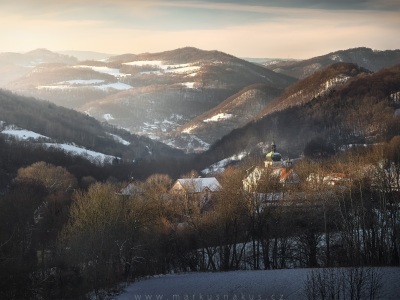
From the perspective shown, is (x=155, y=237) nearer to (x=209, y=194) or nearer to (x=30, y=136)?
(x=209, y=194)

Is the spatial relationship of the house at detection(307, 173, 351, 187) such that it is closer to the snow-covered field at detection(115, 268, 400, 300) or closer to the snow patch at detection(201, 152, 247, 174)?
the snow-covered field at detection(115, 268, 400, 300)

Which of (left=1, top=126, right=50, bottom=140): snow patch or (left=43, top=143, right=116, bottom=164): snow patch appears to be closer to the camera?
(left=43, top=143, right=116, bottom=164): snow patch

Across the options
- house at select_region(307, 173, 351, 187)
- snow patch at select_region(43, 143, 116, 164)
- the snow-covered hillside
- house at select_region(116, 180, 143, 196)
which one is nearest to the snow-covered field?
house at select_region(307, 173, 351, 187)

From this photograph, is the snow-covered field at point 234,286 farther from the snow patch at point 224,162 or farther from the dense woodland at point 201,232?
the snow patch at point 224,162

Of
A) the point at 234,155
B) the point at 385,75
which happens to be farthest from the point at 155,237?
the point at 385,75

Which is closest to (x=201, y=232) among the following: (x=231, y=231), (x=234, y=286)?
(x=231, y=231)

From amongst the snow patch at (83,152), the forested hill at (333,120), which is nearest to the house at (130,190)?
the forested hill at (333,120)
